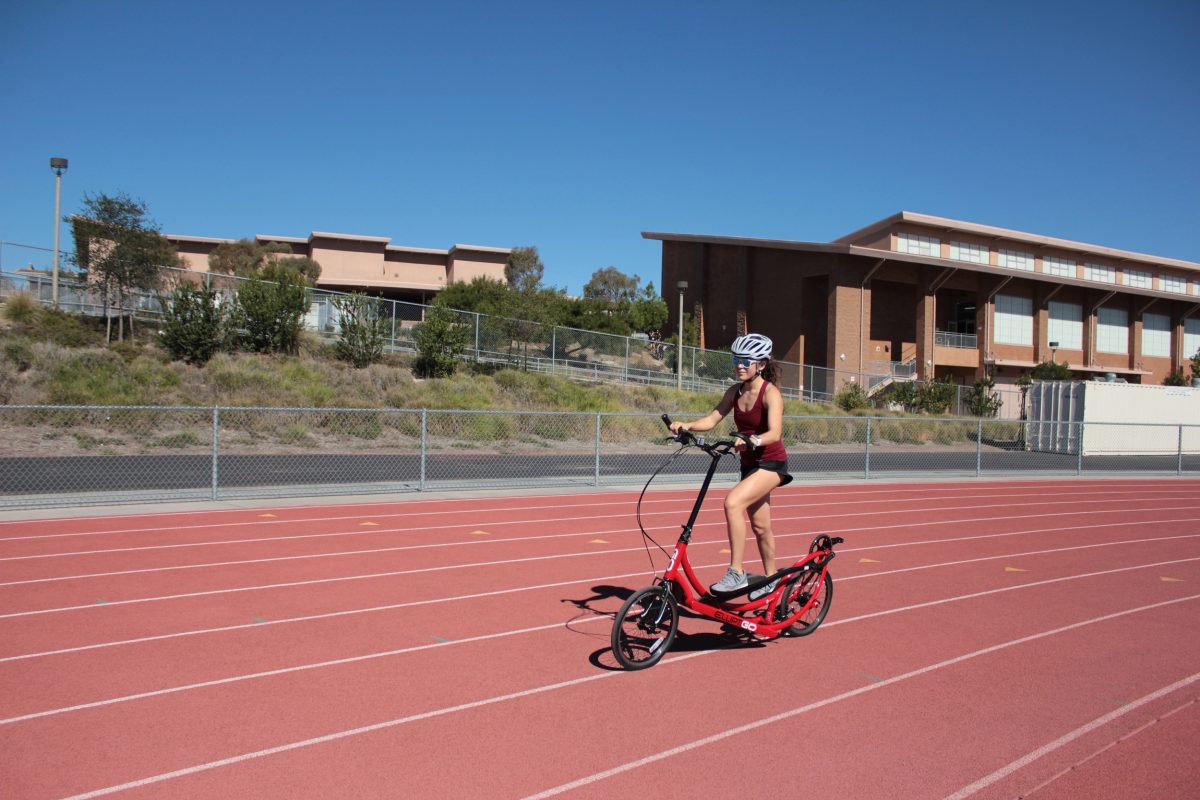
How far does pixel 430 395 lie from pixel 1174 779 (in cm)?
2511

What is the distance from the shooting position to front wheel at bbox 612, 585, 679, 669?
5.39m

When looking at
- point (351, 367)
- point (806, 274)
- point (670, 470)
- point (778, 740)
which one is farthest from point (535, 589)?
point (806, 274)

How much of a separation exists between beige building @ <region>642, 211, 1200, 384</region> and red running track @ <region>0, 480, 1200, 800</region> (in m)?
35.8

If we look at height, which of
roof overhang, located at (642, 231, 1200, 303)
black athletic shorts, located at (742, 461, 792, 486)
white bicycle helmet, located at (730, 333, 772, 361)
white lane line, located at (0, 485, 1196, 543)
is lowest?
white lane line, located at (0, 485, 1196, 543)

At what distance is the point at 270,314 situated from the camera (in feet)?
94.7

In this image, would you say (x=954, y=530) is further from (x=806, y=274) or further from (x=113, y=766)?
(x=806, y=274)

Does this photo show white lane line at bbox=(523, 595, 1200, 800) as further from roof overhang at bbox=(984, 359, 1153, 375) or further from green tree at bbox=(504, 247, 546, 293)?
green tree at bbox=(504, 247, 546, 293)

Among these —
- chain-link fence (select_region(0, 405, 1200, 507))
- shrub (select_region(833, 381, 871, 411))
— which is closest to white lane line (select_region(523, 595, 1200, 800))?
chain-link fence (select_region(0, 405, 1200, 507))

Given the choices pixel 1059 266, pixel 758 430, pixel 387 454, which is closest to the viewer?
pixel 758 430

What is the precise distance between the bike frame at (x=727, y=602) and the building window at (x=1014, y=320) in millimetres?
46763

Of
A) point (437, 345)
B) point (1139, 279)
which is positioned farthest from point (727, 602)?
point (1139, 279)

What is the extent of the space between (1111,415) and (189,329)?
102 feet

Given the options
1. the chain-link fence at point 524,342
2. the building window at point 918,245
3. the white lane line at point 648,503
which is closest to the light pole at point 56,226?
the chain-link fence at point 524,342

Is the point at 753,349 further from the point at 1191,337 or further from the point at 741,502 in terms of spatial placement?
the point at 1191,337
